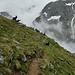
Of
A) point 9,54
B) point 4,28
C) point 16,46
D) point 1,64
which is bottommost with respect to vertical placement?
point 1,64

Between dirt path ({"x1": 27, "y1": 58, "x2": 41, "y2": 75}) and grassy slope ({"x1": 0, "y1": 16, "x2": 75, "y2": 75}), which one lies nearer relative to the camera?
grassy slope ({"x1": 0, "y1": 16, "x2": 75, "y2": 75})

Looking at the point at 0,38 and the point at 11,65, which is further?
the point at 0,38

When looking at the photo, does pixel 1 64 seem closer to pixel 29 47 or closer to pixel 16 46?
pixel 16 46

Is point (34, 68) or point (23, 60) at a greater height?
point (23, 60)

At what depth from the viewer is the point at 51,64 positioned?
1860 inches

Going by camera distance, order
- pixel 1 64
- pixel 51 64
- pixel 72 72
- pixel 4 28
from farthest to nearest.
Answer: pixel 4 28, pixel 72 72, pixel 51 64, pixel 1 64

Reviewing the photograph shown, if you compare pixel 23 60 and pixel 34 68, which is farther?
pixel 34 68

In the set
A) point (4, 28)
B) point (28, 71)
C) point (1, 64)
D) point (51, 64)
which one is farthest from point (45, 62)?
point (4, 28)

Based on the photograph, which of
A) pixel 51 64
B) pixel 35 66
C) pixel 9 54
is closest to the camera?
pixel 9 54

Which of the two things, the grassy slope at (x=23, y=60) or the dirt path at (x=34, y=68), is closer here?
the grassy slope at (x=23, y=60)

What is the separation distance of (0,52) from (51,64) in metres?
11.5

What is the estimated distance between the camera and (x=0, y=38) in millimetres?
45625

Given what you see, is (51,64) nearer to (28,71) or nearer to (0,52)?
(28,71)

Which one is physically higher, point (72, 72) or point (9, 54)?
point (72, 72)
